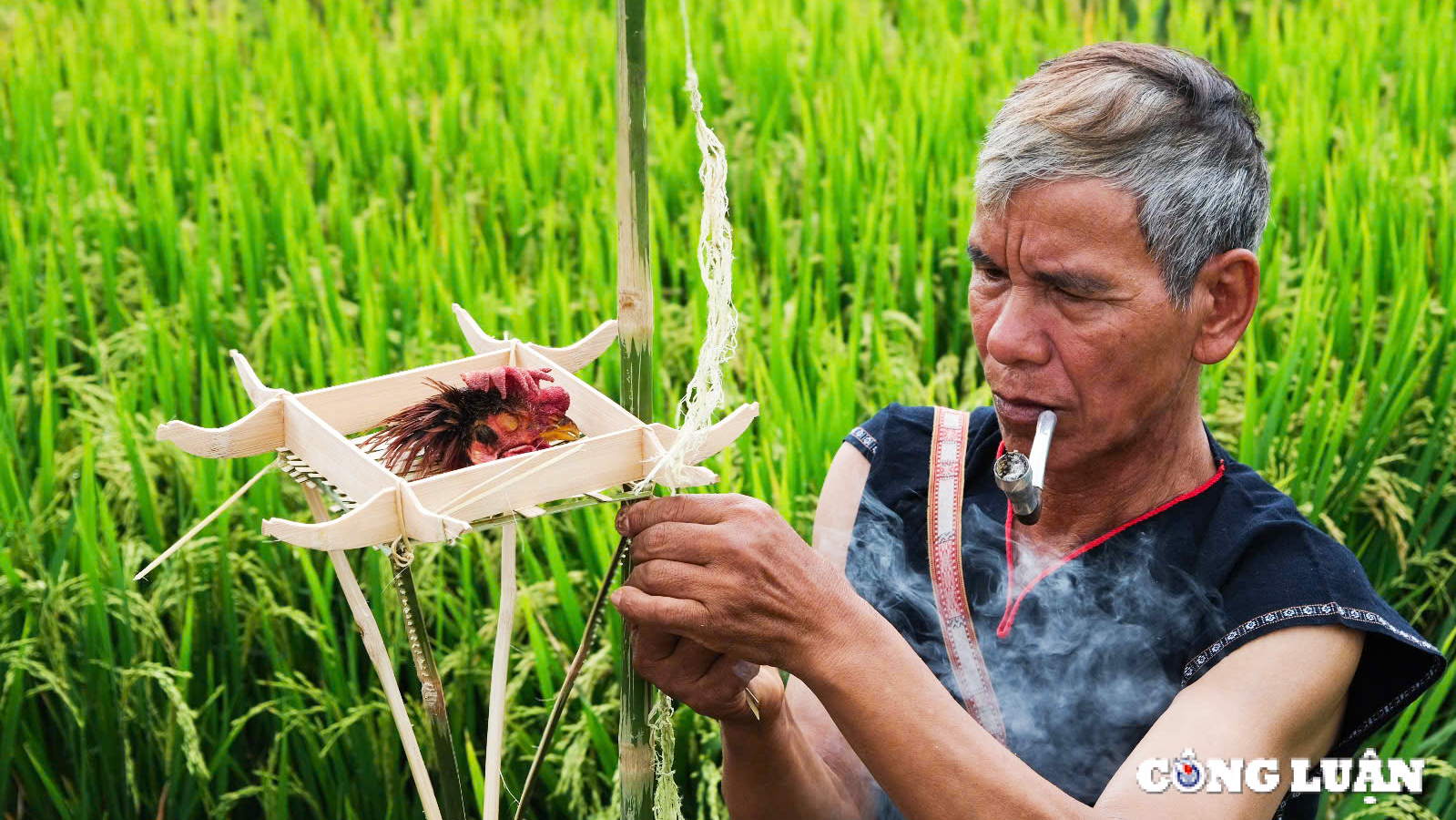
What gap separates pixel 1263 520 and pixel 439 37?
3.99m

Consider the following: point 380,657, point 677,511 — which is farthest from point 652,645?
point 380,657

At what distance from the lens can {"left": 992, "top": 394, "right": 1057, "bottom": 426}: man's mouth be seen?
1424mm

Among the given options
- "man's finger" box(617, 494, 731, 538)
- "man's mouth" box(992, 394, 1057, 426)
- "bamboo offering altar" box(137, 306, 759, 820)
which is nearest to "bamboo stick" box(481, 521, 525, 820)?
"bamboo offering altar" box(137, 306, 759, 820)

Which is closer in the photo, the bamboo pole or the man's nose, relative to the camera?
the bamboo pole

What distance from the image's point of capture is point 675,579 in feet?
3.87

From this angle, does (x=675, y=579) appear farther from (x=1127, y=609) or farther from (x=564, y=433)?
(x=1127, y=609)

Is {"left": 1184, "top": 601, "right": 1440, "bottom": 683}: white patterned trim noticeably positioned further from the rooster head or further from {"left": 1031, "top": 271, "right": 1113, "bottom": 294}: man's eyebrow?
the rooster head

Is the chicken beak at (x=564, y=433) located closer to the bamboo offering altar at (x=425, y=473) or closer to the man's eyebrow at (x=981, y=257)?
the bamboo offering altar at (x=425, y=473)

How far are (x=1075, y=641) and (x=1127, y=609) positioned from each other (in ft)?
0.23

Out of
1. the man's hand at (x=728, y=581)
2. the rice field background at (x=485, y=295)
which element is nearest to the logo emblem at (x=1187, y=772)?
the man's hand at (x=728, y=581)

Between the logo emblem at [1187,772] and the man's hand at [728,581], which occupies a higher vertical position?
the man's hand at [728,581]

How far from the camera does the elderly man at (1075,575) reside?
48.5 inches

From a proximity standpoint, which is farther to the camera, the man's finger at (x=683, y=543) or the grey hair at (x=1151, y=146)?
the grey hair at (x=1151, y=146)

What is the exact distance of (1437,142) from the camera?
3689mm
